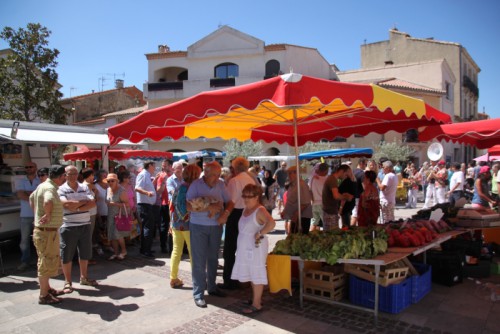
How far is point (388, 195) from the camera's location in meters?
7.70

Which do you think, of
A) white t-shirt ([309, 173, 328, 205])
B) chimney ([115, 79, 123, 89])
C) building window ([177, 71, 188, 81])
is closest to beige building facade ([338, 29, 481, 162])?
building window ([177, 71, 188, 81])

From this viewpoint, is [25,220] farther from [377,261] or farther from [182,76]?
[182,76]

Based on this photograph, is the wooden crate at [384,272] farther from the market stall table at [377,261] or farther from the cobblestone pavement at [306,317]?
the cobblestone pavement at [306,317]

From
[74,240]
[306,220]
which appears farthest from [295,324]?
[74,240]

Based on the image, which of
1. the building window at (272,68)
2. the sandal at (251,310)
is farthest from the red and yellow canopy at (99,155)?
the building window at (272,68)

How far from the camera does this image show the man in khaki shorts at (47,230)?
4270mm

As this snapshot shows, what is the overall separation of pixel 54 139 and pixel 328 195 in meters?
5.42

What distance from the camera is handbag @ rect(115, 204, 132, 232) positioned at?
6.35 meters

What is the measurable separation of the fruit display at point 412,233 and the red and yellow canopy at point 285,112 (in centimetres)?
144

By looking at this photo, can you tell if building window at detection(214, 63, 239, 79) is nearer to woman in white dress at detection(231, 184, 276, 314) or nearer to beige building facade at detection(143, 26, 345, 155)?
beige building facade at detection(143, 26, 345, 155)

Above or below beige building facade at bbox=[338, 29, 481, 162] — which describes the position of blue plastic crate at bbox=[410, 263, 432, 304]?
below

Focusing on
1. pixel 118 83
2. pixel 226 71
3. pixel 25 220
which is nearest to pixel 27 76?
pixel 25 220

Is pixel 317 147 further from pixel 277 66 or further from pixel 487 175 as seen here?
pixel 487 175

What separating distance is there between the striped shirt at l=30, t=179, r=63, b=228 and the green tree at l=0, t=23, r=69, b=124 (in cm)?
1141
